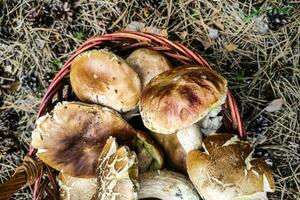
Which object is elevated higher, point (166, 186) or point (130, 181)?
point (130, 181)

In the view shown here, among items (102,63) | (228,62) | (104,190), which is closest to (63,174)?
(104,190)

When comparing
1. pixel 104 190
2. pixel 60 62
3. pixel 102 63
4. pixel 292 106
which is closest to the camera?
pixel 104 190

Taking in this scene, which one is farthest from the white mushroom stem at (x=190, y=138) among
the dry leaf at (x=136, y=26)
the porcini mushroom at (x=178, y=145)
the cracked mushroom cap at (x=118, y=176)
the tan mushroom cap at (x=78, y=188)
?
the dry leaf at (x=136, y=26)

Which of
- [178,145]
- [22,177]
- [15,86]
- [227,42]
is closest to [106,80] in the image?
[178,145]

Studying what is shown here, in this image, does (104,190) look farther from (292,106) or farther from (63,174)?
(292,106)

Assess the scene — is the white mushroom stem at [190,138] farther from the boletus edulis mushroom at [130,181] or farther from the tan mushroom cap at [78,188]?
the tan mushroom cap at [78,188]

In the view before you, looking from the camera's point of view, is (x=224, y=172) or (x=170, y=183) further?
(x=170, y=183)

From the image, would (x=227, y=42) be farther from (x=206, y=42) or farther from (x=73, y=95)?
(x=73, y=95)
